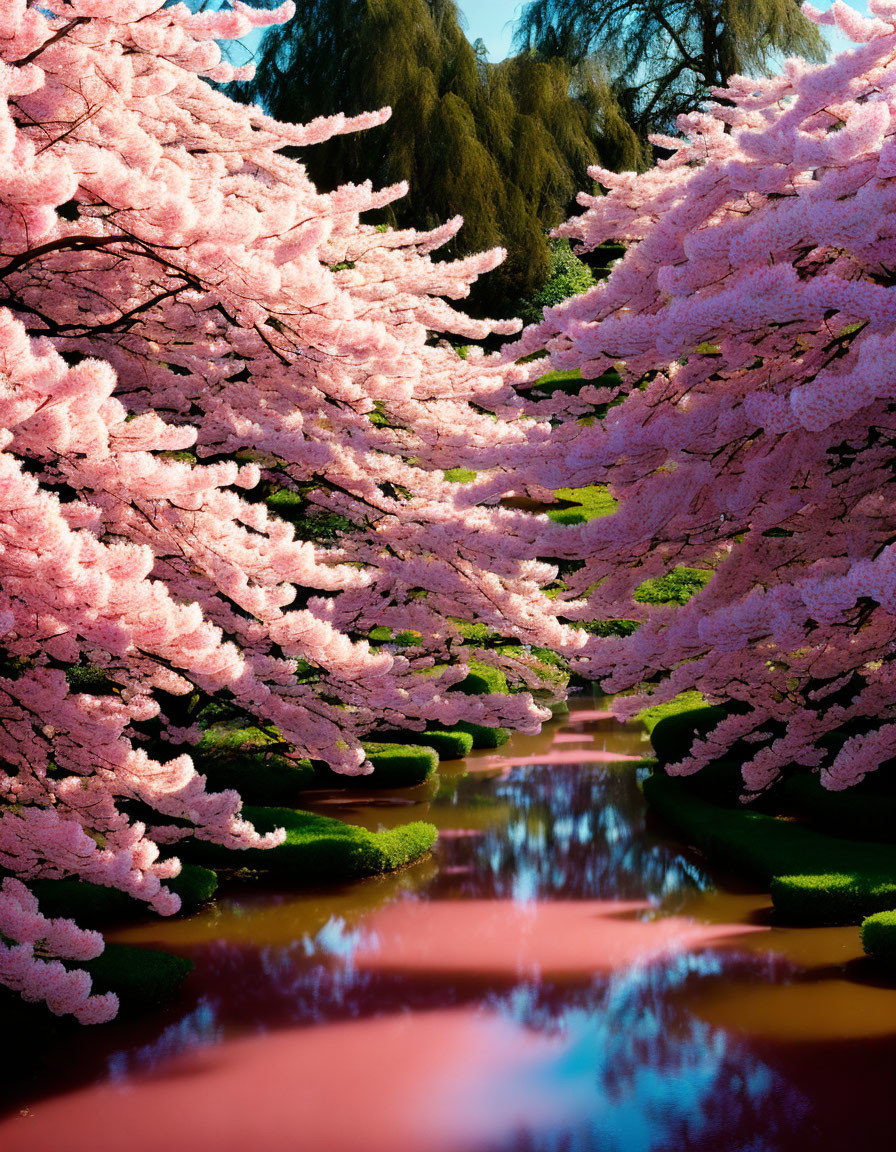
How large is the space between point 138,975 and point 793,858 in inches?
239

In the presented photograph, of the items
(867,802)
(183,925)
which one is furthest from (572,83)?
(183,925)

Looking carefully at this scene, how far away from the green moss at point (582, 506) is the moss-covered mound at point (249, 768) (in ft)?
41.4

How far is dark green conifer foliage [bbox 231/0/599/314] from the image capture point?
2656cm

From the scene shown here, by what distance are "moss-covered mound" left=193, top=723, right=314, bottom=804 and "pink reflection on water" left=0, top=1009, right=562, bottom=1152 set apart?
18.3 ft

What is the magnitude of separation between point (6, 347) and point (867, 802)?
974cm

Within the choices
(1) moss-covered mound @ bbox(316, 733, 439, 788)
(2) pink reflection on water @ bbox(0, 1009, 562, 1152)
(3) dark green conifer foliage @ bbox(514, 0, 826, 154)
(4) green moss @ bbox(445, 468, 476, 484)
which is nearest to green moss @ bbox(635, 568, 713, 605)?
(4) green moss @ bbox(445, 468, 476, 484)

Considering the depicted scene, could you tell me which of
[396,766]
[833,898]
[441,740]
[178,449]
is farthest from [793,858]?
[441,740]

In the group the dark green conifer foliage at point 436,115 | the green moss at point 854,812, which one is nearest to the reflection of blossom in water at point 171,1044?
the green moss at point 854,812

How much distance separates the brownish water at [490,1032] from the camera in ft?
19.1

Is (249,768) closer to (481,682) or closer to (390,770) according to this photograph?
(390,770)

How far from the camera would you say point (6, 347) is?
3.78 metres

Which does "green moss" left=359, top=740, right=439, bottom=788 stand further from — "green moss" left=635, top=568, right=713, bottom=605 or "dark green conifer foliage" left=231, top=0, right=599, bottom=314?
"dark green conifer foliage" left=231, top=0, right=599, bottom=314

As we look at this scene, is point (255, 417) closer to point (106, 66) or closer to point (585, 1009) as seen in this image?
point (106, 66)

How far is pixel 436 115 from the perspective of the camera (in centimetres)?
2664
